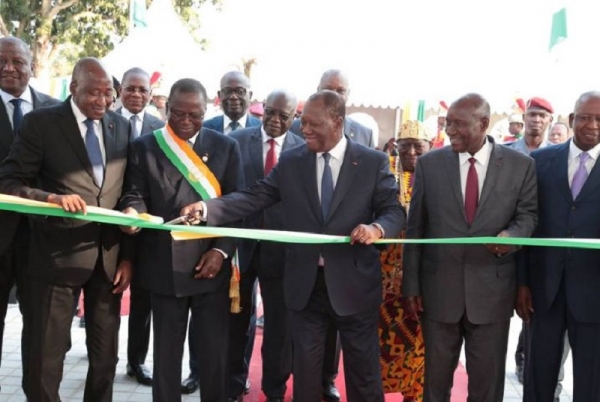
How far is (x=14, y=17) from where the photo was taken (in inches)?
814

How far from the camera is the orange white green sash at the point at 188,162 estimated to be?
3.81 m

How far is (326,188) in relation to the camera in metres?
3.79

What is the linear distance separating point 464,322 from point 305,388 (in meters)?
1.05

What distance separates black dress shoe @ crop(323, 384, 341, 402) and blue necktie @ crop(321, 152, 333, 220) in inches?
70.2

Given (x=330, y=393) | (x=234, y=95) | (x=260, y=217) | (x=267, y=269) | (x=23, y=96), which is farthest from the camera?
(x=234, y=95)

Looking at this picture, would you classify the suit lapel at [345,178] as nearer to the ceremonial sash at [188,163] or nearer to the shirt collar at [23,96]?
the ceremonial sash at [188,163]

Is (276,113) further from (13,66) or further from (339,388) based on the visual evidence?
(339,388)

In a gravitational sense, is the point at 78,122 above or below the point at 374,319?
above

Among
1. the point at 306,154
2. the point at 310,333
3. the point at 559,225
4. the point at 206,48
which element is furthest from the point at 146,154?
the point at 206,48

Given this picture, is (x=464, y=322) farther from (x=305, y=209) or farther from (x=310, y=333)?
(x=305, y=209)

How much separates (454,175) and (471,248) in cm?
→ 44

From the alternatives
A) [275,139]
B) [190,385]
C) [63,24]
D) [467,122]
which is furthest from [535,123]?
[63,24]

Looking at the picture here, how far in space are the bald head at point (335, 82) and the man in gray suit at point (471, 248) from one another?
6.18ft

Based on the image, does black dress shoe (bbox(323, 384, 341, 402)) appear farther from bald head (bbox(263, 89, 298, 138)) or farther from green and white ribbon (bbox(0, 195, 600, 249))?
bald head (bbox(263, 89, 298, 138))
